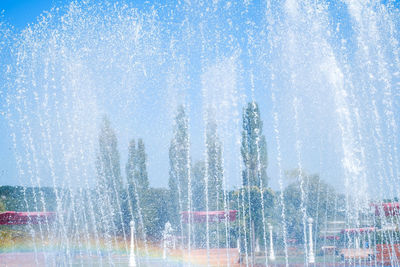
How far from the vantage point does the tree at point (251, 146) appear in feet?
81.0

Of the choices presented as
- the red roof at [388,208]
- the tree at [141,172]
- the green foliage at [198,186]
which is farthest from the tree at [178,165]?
the red roof at [388,208]

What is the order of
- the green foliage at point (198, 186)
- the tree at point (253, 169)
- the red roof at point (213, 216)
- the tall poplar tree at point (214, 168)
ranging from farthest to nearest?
the green foliage at point (198, 186)
the tall poplar tree at point (214, 168)
the red roof at point (213, 216)
the tree at point (253, 169)

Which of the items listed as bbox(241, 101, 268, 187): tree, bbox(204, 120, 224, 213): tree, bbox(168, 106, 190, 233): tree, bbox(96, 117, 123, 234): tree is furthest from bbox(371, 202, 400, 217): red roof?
bbox(96, 117, 123, 234): tree

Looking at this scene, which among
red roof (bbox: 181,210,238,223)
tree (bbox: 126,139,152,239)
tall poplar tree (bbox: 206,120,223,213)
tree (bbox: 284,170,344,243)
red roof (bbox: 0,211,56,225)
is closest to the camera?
red roof (bbox: 0,211,56,225)

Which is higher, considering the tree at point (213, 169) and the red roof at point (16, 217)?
the tree at point (213, 169)

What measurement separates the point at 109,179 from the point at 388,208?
18049mm

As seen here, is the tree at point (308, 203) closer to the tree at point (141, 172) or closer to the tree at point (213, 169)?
the tree at point (213, 169)

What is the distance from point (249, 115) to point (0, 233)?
48.9 ft

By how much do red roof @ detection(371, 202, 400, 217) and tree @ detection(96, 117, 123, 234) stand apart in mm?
16712

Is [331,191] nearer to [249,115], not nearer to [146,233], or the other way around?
[249,115]

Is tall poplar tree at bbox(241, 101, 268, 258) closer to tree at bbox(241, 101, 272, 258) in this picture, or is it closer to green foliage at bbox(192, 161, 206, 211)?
tree at bbox(241, 101, 272, 258)

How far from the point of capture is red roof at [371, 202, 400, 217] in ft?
64.5

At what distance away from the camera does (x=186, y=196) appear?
30.7 metres

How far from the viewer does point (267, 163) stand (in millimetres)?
26203
